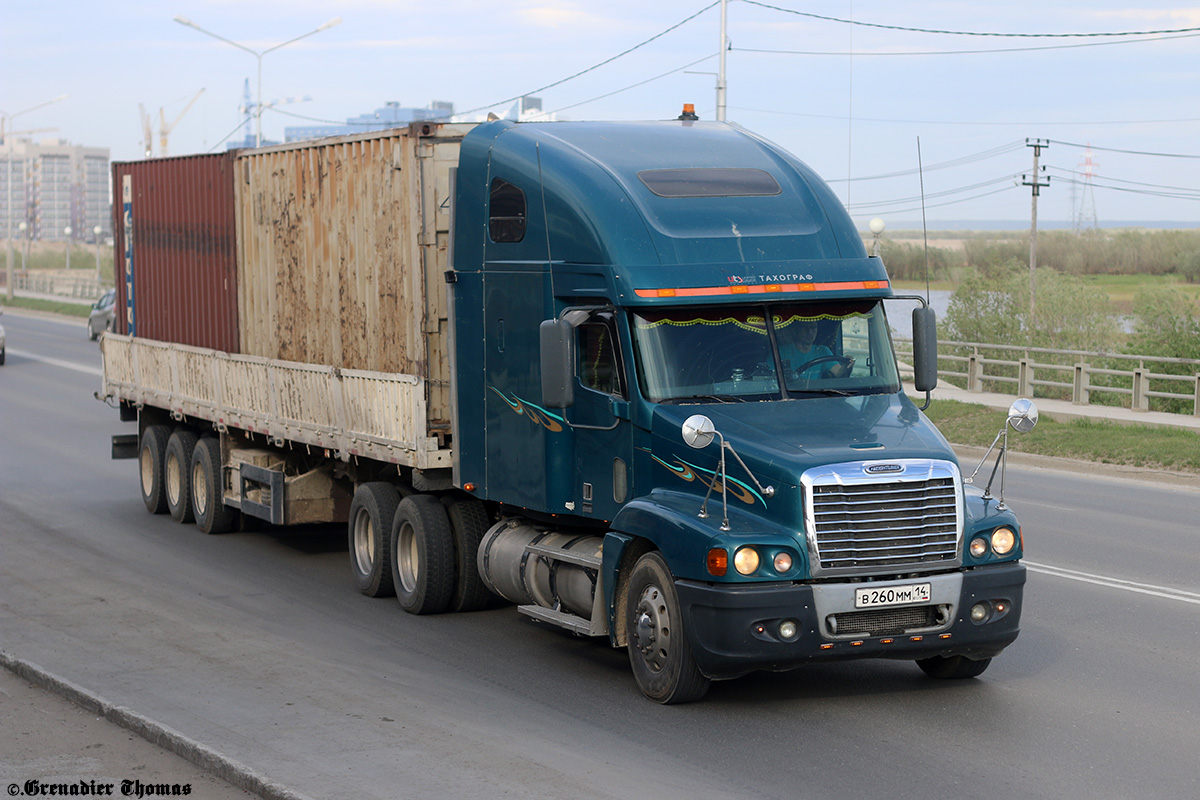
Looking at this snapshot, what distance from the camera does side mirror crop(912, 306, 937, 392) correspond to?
9.55 meters

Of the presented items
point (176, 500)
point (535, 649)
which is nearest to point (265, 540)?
point (176, 500)

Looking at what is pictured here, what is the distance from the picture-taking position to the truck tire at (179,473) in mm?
16078

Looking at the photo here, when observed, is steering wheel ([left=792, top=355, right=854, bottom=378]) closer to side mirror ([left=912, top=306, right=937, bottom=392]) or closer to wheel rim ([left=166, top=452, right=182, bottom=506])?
side mirror ([left=912, top=306, right=937, bottom=392])

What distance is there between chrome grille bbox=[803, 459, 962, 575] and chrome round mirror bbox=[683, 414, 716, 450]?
1.84 ft

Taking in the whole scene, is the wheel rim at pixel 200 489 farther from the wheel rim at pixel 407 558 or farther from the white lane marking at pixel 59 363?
the white lane marking at pixel 59 363

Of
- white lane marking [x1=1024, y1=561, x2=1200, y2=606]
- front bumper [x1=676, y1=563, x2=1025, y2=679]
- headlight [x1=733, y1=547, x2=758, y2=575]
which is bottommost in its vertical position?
white lane marking [x1=1024, y1=561, x2=1200, y2=606]

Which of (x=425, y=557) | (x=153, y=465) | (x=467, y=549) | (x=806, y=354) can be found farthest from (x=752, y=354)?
(x=153, y=465)

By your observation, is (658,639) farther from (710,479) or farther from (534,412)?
(534,412)

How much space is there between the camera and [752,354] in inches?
353

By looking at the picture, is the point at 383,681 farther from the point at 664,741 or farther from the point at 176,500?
the point at 176,500

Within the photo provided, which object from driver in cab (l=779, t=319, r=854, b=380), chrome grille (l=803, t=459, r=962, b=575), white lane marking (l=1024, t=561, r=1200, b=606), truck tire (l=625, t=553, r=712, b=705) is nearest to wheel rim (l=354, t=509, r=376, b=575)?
truck tire (l=625, t=553, r=712, b=705)

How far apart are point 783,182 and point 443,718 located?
405cm

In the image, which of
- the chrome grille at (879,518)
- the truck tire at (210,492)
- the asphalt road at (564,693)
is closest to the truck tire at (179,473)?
the truck tire at (210,492)

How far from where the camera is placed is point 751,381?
8914 millimetres
